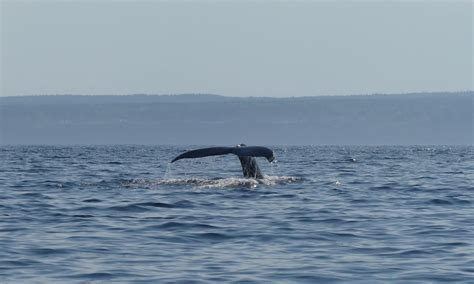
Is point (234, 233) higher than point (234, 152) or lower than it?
lower

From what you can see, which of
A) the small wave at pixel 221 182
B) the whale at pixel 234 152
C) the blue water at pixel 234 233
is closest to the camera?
the blue water at pixel 234 233

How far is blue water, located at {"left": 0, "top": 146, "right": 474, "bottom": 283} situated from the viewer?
1470 cm

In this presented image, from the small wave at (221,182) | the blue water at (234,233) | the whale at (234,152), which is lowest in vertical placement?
the blue water at (234,233)

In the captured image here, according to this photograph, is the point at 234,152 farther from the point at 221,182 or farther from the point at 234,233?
the point at 234,233

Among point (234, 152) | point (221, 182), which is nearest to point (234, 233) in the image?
point (234, 152)

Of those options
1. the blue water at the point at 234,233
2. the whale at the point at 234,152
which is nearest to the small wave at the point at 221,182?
the blue water at the point at 234,233

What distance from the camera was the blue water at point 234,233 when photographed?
14.7 metres

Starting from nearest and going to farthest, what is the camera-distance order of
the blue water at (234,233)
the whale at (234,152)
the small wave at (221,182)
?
the blue water at (234,233) < the whale at (234,152) < the small wave at (221,182)

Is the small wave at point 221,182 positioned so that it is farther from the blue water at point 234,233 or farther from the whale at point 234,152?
the whale at point 234,152

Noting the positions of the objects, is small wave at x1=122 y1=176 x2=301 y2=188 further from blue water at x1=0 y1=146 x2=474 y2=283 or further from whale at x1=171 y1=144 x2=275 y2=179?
whale at x1=171 y1=144 x2=275 y2=179

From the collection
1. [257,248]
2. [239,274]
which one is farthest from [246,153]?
[239,274]

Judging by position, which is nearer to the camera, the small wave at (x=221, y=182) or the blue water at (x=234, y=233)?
the blue water at (x=234, y=233)

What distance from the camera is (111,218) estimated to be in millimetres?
20078

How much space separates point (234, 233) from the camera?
59.5 ft
